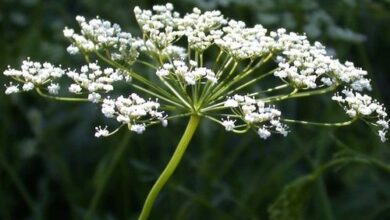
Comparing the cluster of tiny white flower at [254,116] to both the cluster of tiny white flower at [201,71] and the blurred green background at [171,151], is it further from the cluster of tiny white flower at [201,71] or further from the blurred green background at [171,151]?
the blurred green background at [171,151]

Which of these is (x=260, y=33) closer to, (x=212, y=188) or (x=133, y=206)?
(x=212, y=188)

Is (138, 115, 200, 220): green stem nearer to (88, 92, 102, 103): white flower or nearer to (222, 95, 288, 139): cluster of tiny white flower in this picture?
(222, 95, 288, 139): cluster of tiny white flower

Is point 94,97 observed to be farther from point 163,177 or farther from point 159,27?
point 159,27

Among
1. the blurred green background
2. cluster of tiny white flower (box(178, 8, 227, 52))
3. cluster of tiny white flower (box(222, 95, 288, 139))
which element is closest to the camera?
cluster of tiny white flower (box(222, 95, 288, 139))

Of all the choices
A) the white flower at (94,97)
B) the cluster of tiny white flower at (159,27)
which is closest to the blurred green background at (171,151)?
the cluster of tiny white flower at (159,27)

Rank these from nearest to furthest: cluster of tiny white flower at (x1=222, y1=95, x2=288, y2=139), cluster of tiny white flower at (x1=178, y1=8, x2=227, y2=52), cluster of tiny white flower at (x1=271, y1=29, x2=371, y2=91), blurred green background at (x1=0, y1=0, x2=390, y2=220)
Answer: cluster of tiny white flower at (x1=222, y1=95, x2=288, y2=139) → cluster of tiny white flower at (x1=271, y1=29, x2=371, y2=91) → cluster of tiny white flower at (x1=178, y1=8, x2=227, y2=52) → blurred green background at (x1=0, y1=0, x2=390, y2=220)

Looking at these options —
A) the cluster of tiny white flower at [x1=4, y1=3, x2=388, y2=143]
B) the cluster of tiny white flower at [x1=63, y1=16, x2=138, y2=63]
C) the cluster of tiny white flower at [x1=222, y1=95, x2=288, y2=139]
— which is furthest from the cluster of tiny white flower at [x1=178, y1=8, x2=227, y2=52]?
the cluster of tiny white flower at [x1=222, y1=95, x2=288, y2=139]

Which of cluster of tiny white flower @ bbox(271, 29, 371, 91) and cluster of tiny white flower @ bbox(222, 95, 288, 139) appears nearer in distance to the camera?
cluster of tiny white flower @ bbox(222, 95, 288, 139)

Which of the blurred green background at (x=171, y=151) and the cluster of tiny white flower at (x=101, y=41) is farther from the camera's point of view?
the blurred green background at (x=171, y=151)
